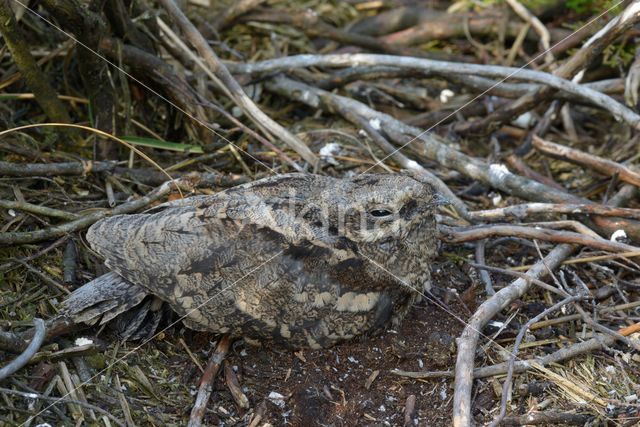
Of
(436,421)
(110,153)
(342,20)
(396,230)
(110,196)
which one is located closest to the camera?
(436,421)

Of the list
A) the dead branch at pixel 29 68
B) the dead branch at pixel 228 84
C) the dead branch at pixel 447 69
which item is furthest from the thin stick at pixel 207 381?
the dead branch at pixel 447 69

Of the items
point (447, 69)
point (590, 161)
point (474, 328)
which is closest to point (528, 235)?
point (474, 328)

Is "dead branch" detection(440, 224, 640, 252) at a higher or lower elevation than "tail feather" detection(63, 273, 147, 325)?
lower

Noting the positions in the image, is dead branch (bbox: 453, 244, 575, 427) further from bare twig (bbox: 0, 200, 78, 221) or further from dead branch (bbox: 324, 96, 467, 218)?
bare twig (bbox: 0, 200, 78, 221)

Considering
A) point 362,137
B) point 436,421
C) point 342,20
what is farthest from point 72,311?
point 342,20

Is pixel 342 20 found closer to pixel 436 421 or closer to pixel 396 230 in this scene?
pixel 396 230

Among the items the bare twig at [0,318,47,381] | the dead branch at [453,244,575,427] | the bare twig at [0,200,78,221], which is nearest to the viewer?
the bare twig at [0,318,47,381]

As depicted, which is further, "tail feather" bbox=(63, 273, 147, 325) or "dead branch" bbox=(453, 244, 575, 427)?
"tail feather" bbox=(63, 273, 147, 325)

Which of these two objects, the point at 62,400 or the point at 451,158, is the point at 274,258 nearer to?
the point at 62,400

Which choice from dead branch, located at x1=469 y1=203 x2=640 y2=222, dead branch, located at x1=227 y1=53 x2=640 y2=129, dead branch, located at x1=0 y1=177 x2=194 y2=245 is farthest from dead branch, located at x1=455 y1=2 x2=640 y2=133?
dead branch, located at x1=0 y1=177 x2=194 y2=245
